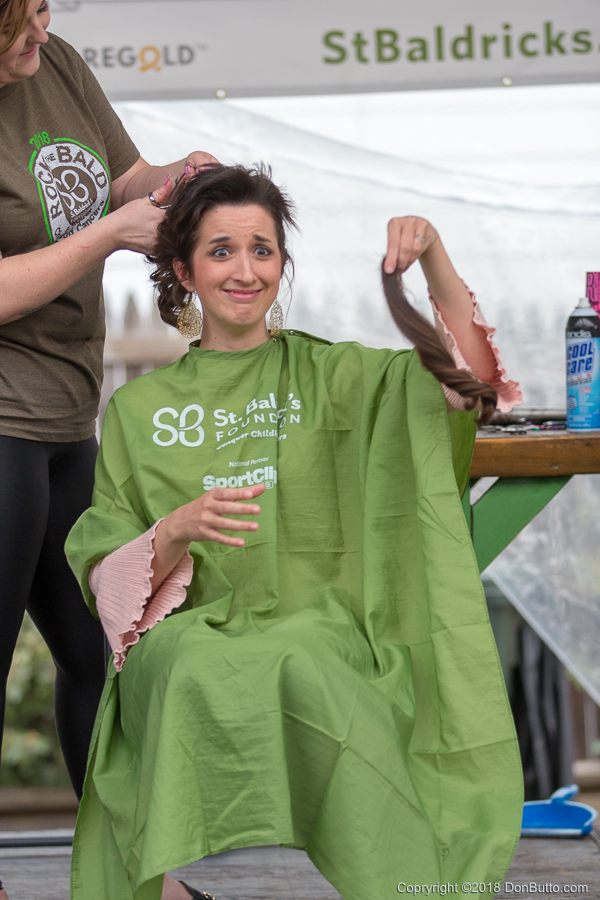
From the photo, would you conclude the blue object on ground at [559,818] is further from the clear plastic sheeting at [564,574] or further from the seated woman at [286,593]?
the seated woman at [286,593]

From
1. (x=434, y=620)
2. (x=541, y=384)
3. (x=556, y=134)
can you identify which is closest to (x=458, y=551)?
(x=434, y=620)

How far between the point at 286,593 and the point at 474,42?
1.73m

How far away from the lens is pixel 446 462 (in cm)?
153

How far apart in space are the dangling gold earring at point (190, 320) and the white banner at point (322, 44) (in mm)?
1006

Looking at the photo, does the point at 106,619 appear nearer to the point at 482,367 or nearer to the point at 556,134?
the point at 482,367

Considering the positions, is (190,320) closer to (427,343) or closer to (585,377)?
(427,343)

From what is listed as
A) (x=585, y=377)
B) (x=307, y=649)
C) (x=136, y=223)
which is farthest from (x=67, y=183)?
(x=585, y=377)

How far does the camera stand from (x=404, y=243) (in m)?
1.41

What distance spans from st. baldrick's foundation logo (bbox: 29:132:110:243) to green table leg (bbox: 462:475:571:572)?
42.9 inches

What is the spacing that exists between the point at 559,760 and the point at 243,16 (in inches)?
98.1

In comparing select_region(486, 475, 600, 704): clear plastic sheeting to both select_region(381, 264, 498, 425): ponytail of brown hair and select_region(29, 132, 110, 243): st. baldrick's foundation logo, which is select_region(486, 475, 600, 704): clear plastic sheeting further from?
select_region(29, 132, 110, 243): st. baldrick's foundation logo

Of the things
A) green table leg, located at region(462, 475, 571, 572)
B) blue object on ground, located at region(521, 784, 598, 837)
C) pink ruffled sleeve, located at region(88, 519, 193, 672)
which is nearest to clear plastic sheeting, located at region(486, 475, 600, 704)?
blue object on ground, located at region(521, 784, 598, 837)

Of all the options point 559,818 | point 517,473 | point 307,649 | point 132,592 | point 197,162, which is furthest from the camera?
point 559,818

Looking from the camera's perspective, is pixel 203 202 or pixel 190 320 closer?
pixel 203 202
